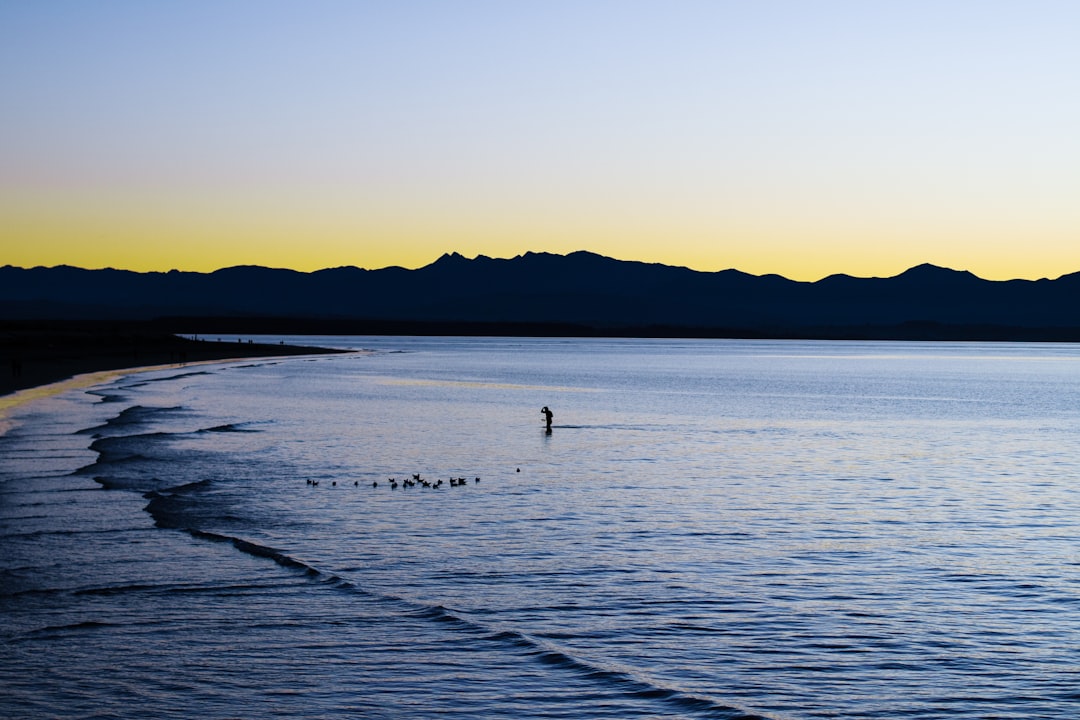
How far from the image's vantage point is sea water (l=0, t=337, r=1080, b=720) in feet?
45.7

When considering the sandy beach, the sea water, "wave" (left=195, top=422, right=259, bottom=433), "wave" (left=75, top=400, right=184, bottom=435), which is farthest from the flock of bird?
the sandy beach

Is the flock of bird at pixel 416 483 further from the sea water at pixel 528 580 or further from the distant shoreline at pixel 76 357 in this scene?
the distant shoreline at pixel 76 357

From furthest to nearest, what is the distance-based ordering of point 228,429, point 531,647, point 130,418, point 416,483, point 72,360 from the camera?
point 72,360 → point 130,418 → point 228,429 → point 416,483 → point 531,647

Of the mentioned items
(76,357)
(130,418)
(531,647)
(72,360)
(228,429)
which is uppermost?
(76,357)

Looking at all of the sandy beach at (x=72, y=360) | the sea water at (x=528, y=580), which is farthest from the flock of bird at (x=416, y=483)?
the sandy beach at (x=72, y=360)

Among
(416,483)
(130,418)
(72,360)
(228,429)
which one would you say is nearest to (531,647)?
(416,483)

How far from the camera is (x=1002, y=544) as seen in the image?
24.8 m

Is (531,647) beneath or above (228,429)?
above

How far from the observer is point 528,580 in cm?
2038

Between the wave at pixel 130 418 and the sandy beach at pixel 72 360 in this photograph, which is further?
the sandy beach at pixel 72 360

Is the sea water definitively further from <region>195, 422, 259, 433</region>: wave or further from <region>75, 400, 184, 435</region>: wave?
<region>195, 422, 259, 433</region>: wave

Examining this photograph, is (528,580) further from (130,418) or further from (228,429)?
(130,418)

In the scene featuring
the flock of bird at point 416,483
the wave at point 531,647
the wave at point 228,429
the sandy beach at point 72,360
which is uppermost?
the sandy beach at point 72,360

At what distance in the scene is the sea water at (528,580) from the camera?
13.9 metres
